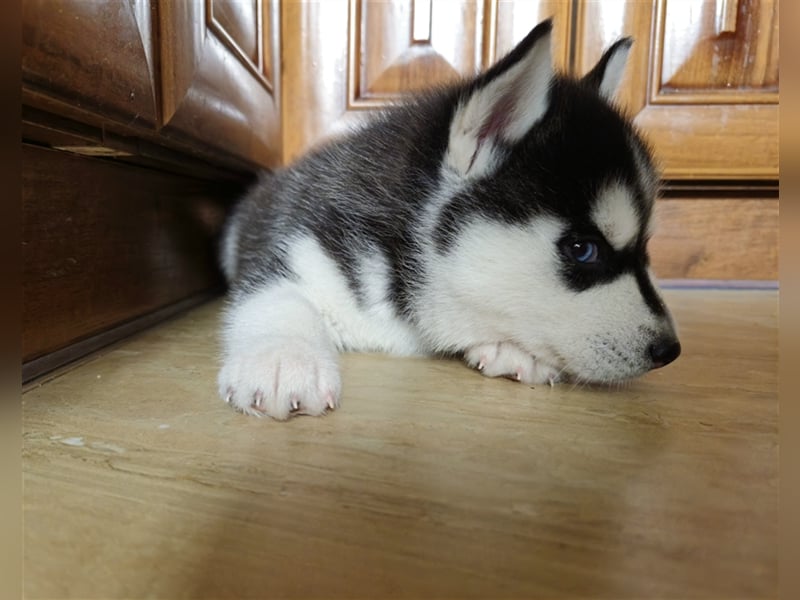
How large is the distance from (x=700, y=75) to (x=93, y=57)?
8.72ft

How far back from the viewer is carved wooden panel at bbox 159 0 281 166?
1785 millimetres

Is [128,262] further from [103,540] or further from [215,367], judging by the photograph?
[103,540]

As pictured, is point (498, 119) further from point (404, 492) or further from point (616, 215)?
point (404, 492)

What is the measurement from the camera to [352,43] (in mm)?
2938

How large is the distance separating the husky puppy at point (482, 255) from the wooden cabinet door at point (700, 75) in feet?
4.21

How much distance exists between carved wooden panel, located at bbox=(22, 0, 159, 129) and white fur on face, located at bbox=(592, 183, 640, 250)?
1.17 m

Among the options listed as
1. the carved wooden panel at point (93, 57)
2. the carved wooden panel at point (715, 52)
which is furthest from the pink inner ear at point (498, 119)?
the carved wooden panel at point (715, 52)

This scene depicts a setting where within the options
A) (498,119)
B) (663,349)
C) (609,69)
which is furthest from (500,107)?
(663,349)

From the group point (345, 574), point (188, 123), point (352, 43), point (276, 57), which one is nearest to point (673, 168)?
point (352, 43)

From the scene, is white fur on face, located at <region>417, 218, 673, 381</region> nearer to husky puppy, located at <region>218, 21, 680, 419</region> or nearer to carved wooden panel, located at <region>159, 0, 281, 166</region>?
husky puppy, located at <region>218, 21, 680, 419</region>

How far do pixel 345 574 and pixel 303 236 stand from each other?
1.14 meters

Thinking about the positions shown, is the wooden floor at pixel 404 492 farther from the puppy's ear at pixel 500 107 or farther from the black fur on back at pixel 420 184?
the puppy's ear at pixel 500 107

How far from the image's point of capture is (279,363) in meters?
1.23

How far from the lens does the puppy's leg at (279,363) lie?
118 centimetres
